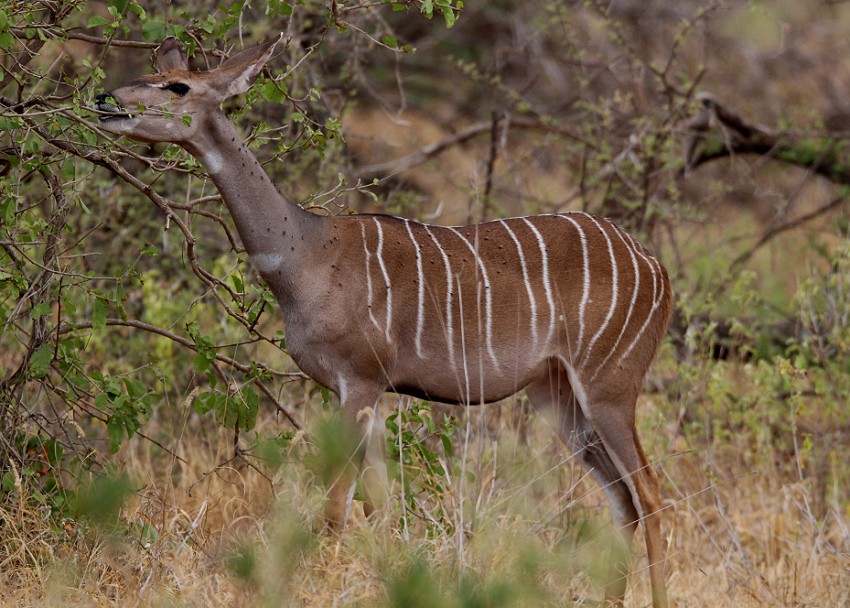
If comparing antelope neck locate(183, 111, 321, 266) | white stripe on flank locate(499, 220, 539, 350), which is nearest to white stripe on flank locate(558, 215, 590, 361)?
white stripe on flank locate(499, 220, 539, 350)

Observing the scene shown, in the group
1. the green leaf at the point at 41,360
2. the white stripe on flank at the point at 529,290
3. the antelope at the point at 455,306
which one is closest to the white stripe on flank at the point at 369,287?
the antelope at the point at 455,306

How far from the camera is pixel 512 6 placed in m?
12.3

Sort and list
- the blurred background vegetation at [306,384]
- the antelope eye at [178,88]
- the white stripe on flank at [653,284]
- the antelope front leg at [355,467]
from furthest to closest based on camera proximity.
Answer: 1. the white stripe on flank at [653,284]
2. the antelope front leg at [355,467]
3. the antelope eye at [178,88]
4. the blurred background vegetation at [306,384]

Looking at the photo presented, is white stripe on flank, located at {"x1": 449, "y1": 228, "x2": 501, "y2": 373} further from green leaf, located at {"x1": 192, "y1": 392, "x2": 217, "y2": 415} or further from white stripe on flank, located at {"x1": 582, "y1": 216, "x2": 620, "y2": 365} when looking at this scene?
green leaf, located at {"x1": 192, "y1": 392, "x2": 217, "y2": 415}

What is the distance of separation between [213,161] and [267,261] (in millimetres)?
395

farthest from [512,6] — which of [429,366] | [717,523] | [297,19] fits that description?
[429,366]

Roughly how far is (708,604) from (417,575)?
2238mm

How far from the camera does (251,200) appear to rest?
14.6ft

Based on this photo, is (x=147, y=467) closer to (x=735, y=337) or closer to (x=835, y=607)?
(x=835, y=607)

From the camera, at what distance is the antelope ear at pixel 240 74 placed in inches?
168

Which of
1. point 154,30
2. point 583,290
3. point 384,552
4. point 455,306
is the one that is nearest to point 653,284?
point 583,290

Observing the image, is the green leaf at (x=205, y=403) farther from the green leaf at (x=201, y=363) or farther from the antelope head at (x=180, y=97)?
the antelope head at (x=180, y=97)

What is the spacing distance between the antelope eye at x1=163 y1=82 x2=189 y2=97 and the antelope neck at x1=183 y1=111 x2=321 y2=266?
135 millimetres

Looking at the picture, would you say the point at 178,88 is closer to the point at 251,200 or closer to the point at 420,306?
the point at 251,200
